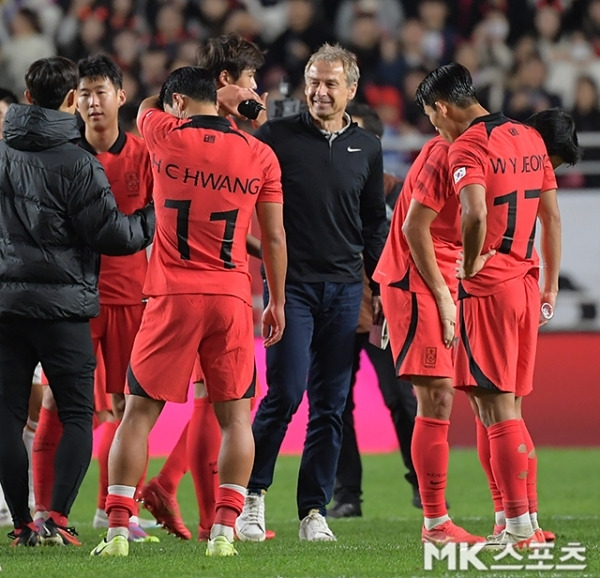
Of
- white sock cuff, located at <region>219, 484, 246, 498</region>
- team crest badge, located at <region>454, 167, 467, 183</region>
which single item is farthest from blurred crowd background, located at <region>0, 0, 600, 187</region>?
white sock cuff, located at <region>219, 484, 246, 498</region>

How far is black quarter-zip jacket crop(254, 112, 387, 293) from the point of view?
6641 mm

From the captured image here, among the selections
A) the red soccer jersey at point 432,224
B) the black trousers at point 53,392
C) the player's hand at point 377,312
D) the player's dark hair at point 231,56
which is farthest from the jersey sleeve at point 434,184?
the black trousers at point 53,392

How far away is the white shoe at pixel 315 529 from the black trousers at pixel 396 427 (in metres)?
1.55

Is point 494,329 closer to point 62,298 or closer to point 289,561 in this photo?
point 289,561

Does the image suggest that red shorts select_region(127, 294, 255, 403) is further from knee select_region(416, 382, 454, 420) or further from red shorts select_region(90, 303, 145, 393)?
red shorts select_region(90, 303, 145, 393)

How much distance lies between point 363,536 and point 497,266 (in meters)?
1.65

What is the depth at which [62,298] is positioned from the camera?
6062mm

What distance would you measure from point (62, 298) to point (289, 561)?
1.56m

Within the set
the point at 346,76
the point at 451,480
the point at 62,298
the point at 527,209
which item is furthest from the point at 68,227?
the point at 451,480

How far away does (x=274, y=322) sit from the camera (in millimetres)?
6105

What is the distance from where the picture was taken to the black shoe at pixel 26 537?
612 centimetres

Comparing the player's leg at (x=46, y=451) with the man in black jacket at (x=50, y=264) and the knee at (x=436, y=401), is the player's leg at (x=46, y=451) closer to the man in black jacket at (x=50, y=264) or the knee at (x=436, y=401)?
the man in black jacket at (x=50, y=264)

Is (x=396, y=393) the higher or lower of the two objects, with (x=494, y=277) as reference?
lower

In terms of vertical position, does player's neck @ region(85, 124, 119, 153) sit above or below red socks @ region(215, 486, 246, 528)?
above
